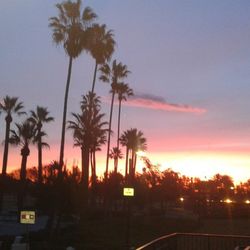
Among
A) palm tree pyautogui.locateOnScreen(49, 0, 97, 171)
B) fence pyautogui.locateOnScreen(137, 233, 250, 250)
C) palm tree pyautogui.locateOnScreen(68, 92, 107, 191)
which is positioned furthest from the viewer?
palm tree pyautogui.locateOnScreen(68, 92, 107, 191)

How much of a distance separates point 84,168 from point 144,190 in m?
18.7

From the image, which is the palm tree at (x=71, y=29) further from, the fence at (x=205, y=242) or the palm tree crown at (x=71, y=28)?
the fence at (x=205, y=242)

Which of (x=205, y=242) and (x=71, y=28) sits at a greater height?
(x=71, y=28)

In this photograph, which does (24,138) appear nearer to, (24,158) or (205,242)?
(24,158)

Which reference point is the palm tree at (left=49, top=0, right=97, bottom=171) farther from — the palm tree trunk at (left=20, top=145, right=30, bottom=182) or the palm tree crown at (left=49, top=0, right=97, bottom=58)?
the palm tree trunk at (left=20, top=145, right=30, bottom=182)

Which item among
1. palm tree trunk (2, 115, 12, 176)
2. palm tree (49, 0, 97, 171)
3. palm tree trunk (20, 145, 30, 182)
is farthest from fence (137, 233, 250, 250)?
palm tree trunk (20, 145, 30, 182)

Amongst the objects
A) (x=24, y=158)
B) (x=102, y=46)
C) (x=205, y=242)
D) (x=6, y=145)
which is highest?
(x=102, y=46)

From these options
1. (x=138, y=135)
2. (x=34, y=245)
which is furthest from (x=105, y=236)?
(x=138, y=135)

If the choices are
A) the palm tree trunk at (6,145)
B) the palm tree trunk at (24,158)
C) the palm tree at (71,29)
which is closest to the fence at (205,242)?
the palm tree at (71,29)

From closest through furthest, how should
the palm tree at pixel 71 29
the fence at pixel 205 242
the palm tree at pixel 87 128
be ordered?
the fence at pixel 205 242 < the palm tree at pixel 71 29 < the palm tree at pixel 87 128

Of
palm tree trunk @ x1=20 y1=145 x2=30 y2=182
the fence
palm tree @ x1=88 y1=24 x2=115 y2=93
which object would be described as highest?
palm tree @ x1=88 y1=24 x2=115 y2=93

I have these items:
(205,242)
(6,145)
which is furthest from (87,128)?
(205,242)

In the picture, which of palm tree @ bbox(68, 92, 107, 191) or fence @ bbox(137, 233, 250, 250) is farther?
palm tree @ bbox(68, 92, 107, 191)

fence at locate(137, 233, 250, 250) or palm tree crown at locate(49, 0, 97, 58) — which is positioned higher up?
palm tree crown at locate(49, 0, 97, 58)
